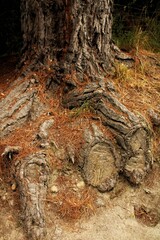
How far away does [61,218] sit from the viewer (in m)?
2.84

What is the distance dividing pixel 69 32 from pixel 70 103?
67 centimetres

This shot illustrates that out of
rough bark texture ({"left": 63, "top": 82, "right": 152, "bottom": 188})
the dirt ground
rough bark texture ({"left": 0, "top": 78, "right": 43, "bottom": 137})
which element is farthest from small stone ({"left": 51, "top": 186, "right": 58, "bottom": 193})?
rough bark texture ({"left": 0, "top": 78, "right": 43, "bottom": 137})

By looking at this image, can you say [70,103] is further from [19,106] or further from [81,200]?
[81,200]

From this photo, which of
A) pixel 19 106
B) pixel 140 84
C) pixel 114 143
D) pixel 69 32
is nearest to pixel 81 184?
pixel 114 143

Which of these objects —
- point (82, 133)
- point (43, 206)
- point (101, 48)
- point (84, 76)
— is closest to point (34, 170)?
point (43, 206)

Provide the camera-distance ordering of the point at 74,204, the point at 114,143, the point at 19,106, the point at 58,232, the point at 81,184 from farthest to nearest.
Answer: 1. the point at 19,106
2. the point at 114,143
3. the point at 81,184
4. the point at 74,204
5. the point at 58,232

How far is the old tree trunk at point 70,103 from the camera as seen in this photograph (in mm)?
3047

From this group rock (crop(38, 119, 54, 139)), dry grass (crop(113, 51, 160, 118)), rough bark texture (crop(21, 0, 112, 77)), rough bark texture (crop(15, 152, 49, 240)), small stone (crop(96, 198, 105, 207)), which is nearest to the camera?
rough bark texture (crop(15, 152, 49, 240))

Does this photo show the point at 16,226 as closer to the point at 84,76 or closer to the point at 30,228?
the point at 30,228

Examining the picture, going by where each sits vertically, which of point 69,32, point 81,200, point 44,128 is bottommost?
point 81,200

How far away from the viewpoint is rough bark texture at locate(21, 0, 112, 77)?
3.26 m

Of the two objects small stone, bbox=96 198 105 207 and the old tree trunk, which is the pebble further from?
small stone, bbox=96 198 105 207

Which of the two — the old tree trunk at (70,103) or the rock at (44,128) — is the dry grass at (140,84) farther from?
the rock at (44,128)

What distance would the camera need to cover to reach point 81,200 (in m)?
2.95
